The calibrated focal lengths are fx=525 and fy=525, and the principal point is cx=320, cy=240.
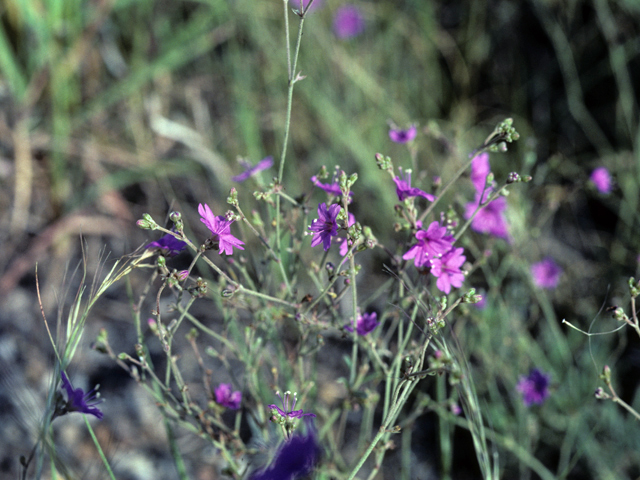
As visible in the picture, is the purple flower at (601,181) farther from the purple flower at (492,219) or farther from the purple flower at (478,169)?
the purple flower at (478,169)

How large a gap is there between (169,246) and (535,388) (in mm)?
1203

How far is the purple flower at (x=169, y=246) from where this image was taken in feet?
3.72

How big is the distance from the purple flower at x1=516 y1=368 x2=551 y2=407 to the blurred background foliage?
0.31 meters

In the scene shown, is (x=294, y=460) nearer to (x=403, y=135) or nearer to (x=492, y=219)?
(x=403, y=135)

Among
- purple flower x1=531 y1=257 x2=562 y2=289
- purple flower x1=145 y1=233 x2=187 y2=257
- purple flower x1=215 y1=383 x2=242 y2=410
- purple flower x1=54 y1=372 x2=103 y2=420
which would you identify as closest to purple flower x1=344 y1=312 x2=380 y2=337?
purple flower x1=215 y1=383 x2=242 y2=410

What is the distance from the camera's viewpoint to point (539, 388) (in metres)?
1.64

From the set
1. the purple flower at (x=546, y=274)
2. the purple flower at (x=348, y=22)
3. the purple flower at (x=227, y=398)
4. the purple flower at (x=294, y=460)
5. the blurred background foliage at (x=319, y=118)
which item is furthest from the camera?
the purple flower at (x=348, y=22)

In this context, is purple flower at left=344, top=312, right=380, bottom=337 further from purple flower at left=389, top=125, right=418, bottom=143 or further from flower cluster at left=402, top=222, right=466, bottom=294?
purple flower at left=389, top=125, right=418, bottom=143

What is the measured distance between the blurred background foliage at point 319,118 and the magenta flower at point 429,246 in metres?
0.98

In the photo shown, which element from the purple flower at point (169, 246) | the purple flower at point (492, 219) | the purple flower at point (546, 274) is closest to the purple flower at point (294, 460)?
the purple flower at point (169, 246)

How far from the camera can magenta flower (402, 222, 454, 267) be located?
3.65ft

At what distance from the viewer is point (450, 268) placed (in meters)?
1.21

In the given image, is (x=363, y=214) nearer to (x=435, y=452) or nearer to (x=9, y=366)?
(x=435, y=452)

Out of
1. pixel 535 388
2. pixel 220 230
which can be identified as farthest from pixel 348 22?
pixel 220 230
